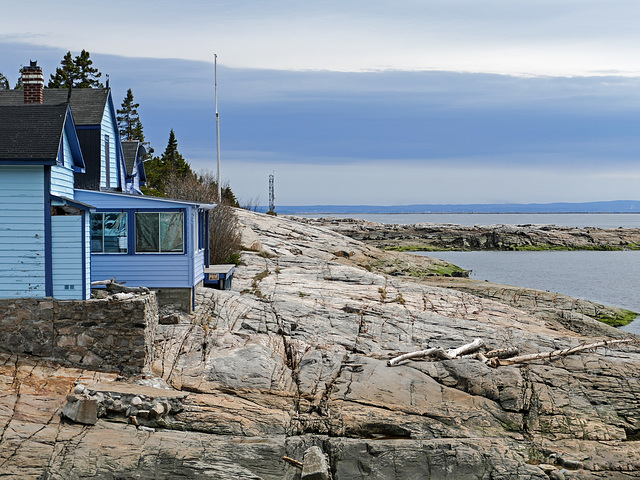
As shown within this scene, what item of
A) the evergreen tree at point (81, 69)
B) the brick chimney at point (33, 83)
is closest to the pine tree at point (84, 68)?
the evergreen tree at point (81, 69)

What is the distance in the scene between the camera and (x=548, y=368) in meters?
19.8

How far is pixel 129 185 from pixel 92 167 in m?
6.61

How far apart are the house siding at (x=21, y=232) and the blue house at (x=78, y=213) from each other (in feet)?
0.09

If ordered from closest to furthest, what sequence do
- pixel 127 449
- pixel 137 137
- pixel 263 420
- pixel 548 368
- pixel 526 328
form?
1. pixel 127 449
2. pixel 263 420
3. pixel 548 368
4. pixel 526 328
5. pixel 137 137

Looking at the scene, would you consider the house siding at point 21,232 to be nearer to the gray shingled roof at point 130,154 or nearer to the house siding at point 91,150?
the house siding at point 91,150

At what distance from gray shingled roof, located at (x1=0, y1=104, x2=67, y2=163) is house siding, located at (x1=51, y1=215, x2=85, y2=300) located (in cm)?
180

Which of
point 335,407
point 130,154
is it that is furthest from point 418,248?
point 335,407

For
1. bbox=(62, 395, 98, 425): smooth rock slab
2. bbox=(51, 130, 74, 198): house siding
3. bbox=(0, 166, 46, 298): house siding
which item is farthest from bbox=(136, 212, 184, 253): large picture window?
bbox=(62, 395, 98, 425): smooth rock slab

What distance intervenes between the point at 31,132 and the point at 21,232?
276 centimetres

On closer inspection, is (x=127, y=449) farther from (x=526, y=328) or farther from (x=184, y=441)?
(x=526, y=328)

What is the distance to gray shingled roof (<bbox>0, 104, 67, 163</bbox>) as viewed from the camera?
17531 mm

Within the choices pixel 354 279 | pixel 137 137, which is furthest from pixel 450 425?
pixel 137 137

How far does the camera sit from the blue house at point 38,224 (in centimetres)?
1775

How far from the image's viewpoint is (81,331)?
1794cm
